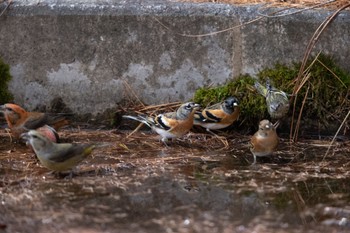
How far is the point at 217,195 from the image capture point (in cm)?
650

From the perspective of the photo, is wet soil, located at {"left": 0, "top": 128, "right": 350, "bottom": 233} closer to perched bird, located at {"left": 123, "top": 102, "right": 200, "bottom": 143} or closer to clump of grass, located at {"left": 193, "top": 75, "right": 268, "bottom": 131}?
perched bird, located at {"left": 123, "top": 102, "right": 200, "bottom": 143}

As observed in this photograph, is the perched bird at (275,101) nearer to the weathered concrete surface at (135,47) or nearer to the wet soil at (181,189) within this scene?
the wet soil at (181,189)

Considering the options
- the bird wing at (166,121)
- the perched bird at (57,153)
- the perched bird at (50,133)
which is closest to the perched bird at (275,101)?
the bird wing at (166,121)

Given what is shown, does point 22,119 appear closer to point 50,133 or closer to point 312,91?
point 50,133

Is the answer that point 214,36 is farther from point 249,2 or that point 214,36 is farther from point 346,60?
point 346,60

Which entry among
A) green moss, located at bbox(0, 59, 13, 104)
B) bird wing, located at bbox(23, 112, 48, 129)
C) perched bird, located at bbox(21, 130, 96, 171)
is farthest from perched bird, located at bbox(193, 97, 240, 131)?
green moss, located at bbox(0, 59, 13, 104)

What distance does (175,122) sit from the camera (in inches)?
336

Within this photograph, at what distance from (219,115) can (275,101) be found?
63cm

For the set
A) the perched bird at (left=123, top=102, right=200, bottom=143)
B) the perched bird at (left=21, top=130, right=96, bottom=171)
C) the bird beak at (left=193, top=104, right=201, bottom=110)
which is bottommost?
the perched bird at (left=123, top=102, right=200, bottom=143)

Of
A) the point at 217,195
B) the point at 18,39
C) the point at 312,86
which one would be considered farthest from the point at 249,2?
the point at 217,195

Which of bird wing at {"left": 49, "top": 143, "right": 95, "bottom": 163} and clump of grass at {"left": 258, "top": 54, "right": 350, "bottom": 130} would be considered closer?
bird wing at {"left": 49, "top": 143, "right": 95, "bottom": 163}

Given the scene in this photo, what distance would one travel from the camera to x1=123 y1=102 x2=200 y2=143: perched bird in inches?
336

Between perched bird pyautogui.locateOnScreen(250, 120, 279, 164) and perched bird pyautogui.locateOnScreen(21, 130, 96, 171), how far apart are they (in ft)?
5.32

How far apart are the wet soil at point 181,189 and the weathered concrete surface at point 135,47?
30.7 inches
